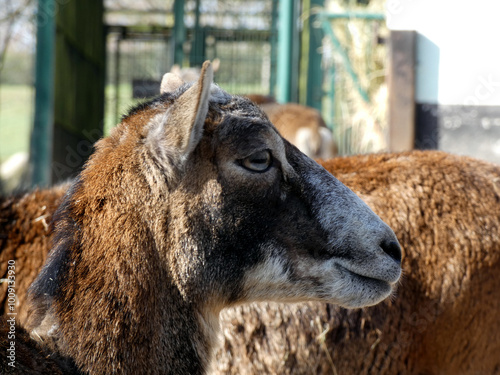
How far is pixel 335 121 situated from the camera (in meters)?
10.8

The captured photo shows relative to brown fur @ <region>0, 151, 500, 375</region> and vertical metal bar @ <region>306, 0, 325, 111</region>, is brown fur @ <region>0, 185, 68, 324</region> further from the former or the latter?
vertical metal bar @ <region>306, 0, 325, 111</region>

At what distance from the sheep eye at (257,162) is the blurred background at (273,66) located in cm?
110

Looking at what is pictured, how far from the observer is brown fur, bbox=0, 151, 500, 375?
358 cm

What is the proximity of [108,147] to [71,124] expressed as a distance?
28.4ft

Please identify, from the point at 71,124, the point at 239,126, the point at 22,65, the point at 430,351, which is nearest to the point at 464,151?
the point at 430,351

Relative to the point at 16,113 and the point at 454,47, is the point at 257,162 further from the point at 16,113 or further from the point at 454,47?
the point at 16,113

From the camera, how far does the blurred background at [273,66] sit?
589 cm

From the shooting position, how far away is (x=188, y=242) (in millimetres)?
2689

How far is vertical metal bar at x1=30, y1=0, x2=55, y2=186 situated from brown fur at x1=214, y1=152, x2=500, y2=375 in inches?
223

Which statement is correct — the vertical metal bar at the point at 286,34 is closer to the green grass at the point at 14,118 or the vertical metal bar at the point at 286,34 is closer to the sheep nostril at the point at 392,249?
the green grass at the point at 14,118

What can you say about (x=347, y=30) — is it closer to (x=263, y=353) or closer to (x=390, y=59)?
(x=390, y=59)

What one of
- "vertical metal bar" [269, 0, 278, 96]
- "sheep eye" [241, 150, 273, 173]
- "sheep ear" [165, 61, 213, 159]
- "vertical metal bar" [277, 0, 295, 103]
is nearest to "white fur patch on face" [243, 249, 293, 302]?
"sheep eye" [241, 150, 273, 173]

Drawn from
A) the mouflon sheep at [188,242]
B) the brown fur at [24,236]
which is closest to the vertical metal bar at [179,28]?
the brown fur at [24,236]

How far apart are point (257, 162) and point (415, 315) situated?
1.60 metres
